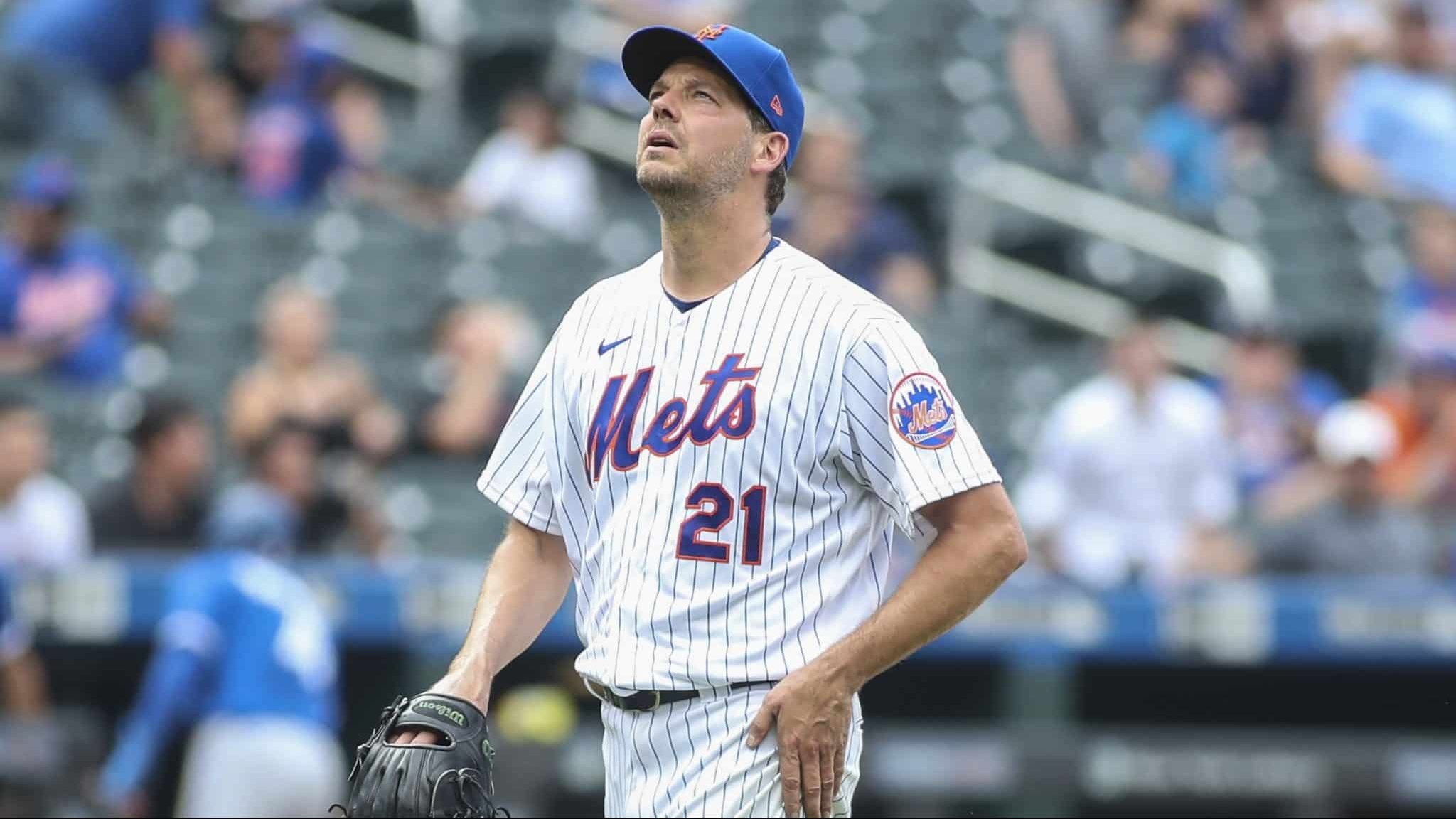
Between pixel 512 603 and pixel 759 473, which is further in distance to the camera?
pixel 512 603

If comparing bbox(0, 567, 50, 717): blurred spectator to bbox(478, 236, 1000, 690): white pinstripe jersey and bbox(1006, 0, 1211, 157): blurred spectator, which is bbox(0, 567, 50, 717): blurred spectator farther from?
bbox(1006, 0, 1211, 157): blurred spectator

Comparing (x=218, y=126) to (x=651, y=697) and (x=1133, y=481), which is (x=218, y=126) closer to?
(x=1133, y=481)

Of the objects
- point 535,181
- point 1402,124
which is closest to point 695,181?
point 535,181

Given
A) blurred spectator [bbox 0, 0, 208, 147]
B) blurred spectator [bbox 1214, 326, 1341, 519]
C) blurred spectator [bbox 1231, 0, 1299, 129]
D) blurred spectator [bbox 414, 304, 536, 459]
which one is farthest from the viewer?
blurred spectator [bbox 1231, 0, 1299, 129]

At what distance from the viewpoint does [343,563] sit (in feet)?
25.0

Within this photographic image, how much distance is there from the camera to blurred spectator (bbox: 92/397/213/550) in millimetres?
7766

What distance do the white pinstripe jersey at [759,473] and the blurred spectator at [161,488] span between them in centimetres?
479

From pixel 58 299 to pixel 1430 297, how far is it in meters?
5.67

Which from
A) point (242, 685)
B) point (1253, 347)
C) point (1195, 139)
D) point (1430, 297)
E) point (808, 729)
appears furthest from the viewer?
point (1195, 139)

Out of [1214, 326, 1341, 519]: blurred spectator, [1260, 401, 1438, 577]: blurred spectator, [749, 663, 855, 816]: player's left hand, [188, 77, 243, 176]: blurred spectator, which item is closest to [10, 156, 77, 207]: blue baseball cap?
[188, 77, 243, 176]: blurred spectator

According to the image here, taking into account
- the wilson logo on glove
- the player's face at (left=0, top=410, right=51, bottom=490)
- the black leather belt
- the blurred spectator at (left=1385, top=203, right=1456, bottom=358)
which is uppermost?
the blurred spectator at (left=1385, top=203, right=1456, bottom=358)

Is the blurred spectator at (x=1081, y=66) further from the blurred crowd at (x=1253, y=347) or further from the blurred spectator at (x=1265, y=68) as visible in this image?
the blurred spectator at (x=1265, y=68)

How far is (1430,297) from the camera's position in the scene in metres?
8.91

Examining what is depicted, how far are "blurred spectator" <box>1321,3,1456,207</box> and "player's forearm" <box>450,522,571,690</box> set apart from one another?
730 cm
